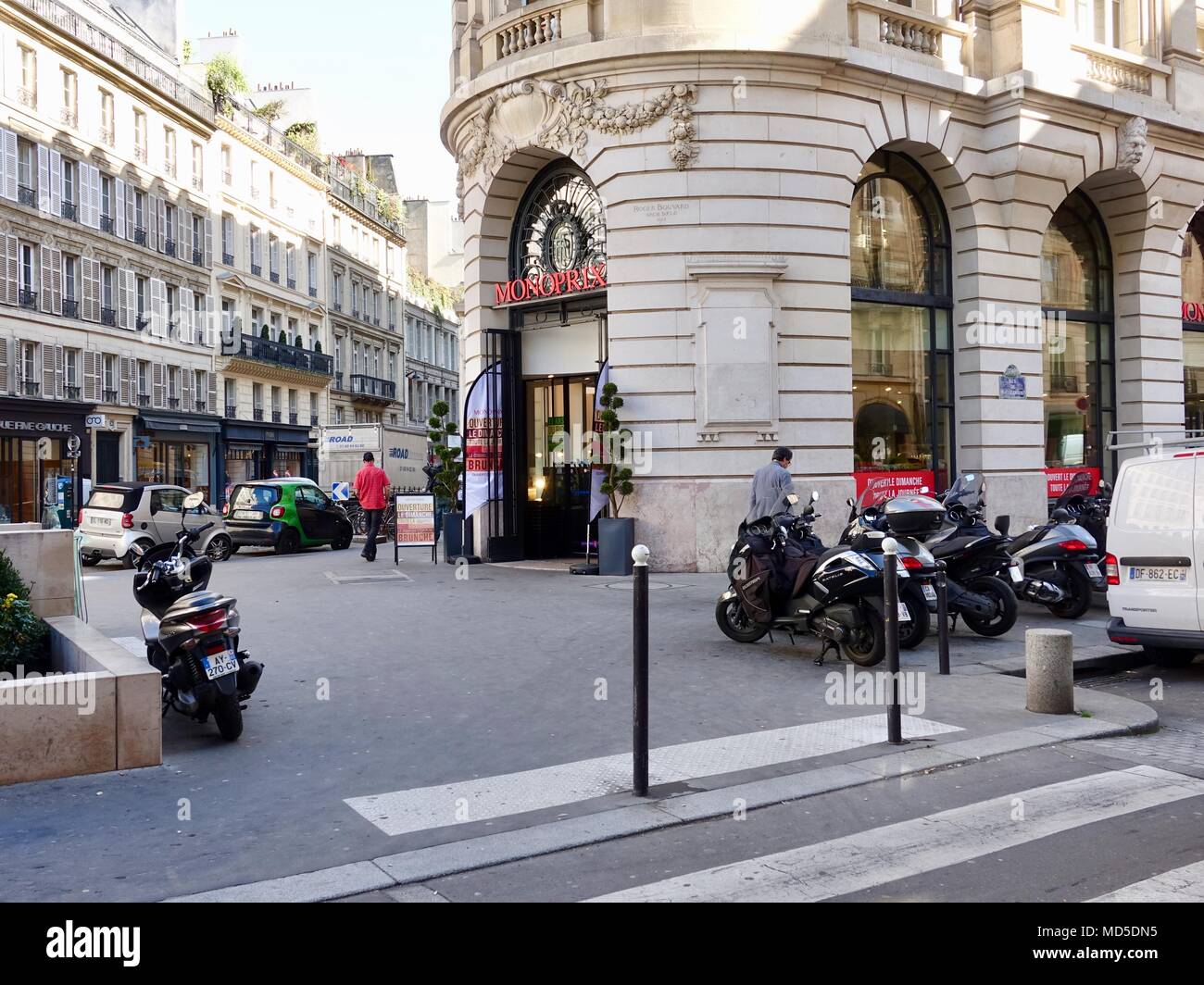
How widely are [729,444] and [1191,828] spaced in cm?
1151

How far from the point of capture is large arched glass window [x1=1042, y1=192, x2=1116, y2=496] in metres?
21.2

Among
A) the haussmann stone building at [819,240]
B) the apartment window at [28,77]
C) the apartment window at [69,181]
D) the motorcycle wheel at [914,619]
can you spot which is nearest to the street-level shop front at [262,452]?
the apartment window at [69,181]

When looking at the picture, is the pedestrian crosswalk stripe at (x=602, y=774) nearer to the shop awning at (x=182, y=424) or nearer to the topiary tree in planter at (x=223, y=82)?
the shop awning at (x=182, y=424)

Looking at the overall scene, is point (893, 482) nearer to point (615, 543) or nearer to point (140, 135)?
point (615, 543)

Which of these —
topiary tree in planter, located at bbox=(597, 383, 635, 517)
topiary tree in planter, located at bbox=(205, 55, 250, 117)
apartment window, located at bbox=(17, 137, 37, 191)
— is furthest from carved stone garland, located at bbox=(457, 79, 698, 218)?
topiary tree in planter, located at bbox=(205, 55, 250, 117)

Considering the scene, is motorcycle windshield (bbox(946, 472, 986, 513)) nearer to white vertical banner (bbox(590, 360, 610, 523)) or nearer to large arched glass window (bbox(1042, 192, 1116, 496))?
white vertical banner (bbox(590, 360, 610, 523))

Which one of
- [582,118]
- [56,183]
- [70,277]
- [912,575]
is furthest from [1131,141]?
[70,277]

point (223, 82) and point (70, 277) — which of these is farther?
point (223, 82)

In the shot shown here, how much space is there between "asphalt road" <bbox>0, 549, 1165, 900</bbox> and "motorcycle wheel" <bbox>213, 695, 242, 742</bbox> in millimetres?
82

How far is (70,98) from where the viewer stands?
3694cm

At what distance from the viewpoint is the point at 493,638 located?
34.9 ft

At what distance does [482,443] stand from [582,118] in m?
5.41

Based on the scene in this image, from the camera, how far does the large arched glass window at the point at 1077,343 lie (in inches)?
833
